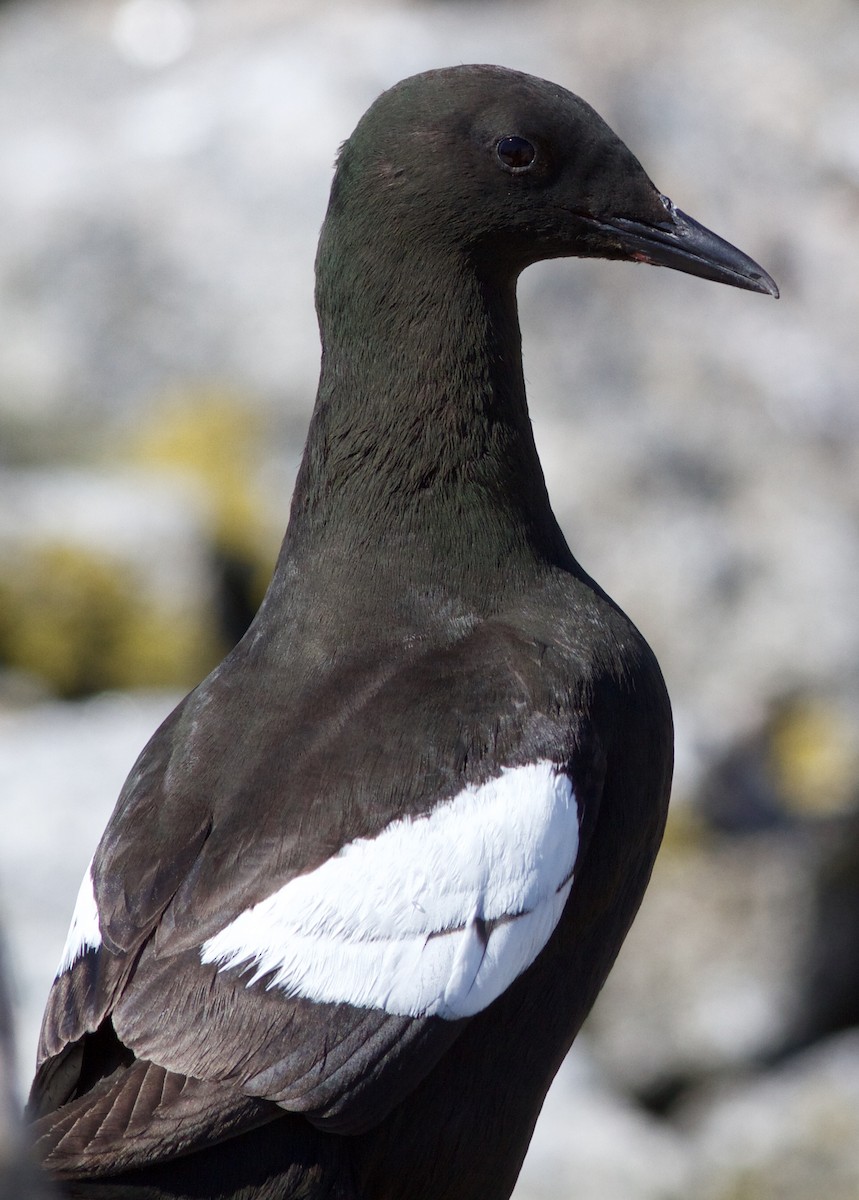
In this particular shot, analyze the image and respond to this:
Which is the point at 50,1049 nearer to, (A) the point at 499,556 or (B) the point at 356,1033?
(B) the point at 356,1033

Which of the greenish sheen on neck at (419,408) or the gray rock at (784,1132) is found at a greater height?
the greenish sheen on neck at (419,408)

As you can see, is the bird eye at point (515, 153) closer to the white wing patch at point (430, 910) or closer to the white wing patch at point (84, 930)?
the white wing patch at point (430, 910)

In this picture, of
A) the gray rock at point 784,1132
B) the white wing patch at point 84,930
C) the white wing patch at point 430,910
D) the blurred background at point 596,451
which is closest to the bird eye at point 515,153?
the white wing patch at point 430,910

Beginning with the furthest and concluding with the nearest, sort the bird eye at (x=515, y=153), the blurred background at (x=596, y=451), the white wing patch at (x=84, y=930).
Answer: the blurred background at (x=596, y=451)
the bird eye at (x=515, y=153)
the white wing patch at (x=84, y=930)

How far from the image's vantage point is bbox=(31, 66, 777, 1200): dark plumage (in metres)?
3.21

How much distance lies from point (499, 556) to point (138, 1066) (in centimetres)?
133

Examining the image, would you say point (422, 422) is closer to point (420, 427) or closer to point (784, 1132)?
point (420, 427)

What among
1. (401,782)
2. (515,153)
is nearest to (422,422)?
(515,153)

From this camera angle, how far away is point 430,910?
10.9 feet

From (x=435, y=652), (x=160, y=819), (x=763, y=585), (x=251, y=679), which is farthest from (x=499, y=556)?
(x=763, y=585)

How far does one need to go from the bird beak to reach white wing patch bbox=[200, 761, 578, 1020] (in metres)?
1.24

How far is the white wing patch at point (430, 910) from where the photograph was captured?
Answer: 3244 millimetres

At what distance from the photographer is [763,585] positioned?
9.22m

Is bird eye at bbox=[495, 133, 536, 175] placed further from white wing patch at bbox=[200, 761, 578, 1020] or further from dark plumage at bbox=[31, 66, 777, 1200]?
white wing patch at bbox=[200, 761, 578, 1020]
